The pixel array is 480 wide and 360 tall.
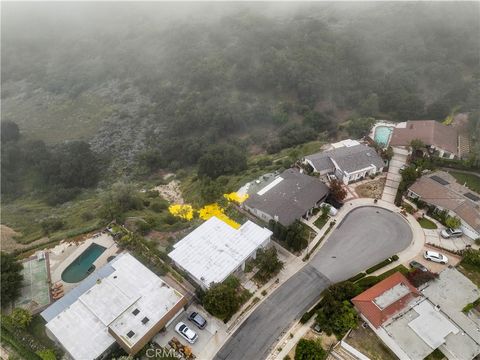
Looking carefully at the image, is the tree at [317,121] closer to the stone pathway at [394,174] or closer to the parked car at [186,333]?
the stone pathway at [394,174]

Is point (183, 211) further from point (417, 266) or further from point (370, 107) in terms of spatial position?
point (370, 107)

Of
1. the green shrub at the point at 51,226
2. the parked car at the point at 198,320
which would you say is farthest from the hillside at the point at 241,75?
the parked car at the point at 198,320

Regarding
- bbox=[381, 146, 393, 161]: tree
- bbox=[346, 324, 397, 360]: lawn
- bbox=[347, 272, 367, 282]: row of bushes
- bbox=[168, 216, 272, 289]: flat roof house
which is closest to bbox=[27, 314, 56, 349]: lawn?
bbox=[168, 216, 272, 289]: flat roof house

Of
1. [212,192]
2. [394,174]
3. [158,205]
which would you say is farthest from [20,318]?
[394,174]

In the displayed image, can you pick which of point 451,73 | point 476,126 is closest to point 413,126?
point 476,126

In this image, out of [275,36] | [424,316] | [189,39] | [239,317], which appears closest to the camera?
[424,316]

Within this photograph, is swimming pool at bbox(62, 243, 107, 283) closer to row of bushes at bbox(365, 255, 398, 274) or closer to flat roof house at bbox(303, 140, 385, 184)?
row of bushes at bbox(365, 255, 398, 274)

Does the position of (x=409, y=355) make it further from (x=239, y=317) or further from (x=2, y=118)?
(x=2, y=118)
